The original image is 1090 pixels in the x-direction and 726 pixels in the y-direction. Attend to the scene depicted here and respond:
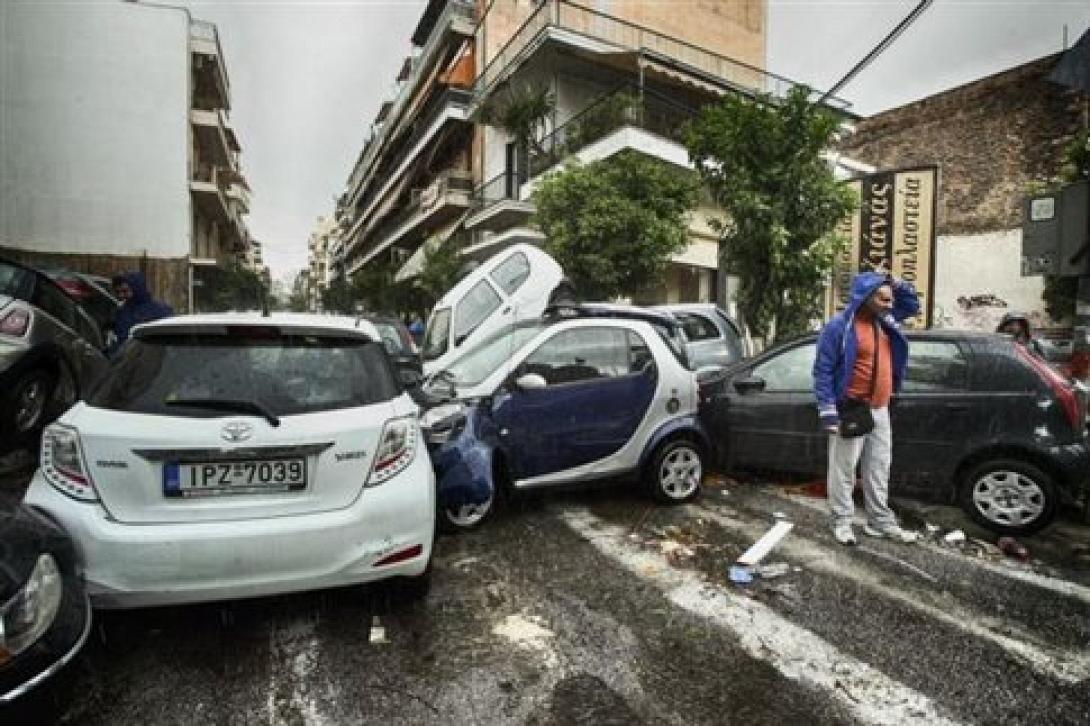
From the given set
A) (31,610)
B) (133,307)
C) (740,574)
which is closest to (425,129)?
(133,307)

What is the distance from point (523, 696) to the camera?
2.64 metres

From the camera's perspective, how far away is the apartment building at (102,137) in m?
23.8

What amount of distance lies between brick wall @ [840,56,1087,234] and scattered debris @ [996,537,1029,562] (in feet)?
58.2

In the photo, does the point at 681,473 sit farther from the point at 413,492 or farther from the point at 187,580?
the point at 187,580

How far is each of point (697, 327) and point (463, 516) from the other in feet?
19.7

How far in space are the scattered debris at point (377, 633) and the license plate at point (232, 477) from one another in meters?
0.87

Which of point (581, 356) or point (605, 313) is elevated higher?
point (605, 313)

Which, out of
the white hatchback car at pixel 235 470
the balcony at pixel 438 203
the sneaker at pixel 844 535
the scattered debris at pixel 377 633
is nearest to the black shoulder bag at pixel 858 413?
the sneaker at pixel 844 535

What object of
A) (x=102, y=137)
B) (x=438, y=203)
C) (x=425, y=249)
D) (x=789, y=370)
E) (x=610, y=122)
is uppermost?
(x=102, y=137)

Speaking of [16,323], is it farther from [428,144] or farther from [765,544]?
[428,144]

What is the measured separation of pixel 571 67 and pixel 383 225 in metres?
30.1

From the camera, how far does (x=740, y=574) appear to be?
3939 mm

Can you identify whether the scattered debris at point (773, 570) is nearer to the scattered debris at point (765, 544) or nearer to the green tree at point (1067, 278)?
the scattered debris at point (765, 544)

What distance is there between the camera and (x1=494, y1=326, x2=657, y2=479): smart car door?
15.9 ft
